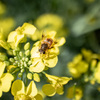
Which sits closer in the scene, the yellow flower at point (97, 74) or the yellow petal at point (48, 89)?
the yellow petal at point (48, 89)

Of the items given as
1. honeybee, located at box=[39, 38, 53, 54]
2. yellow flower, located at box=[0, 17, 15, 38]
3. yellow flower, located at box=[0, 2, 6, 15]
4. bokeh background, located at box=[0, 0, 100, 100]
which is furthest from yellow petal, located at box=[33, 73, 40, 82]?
yellow flower, located at box=[0, 2, 6, 15]

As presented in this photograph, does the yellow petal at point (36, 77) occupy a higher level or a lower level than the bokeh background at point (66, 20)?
lower

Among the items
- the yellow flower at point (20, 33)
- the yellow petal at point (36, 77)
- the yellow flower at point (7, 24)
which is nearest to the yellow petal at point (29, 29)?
the yellow flower at point (20, 33)

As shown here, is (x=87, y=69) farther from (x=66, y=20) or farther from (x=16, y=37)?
(x=66, y=20)

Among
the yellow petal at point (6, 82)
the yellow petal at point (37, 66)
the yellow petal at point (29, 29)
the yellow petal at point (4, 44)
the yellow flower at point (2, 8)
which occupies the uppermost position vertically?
the yellow flower at point (2, 8)

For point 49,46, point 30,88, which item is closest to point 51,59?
point 49,46

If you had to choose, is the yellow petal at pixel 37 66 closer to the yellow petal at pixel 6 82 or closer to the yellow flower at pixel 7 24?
the yellow petal at pixel 6 82

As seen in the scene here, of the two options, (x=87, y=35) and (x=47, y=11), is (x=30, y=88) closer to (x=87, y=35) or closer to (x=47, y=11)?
(x=87, y=35)
